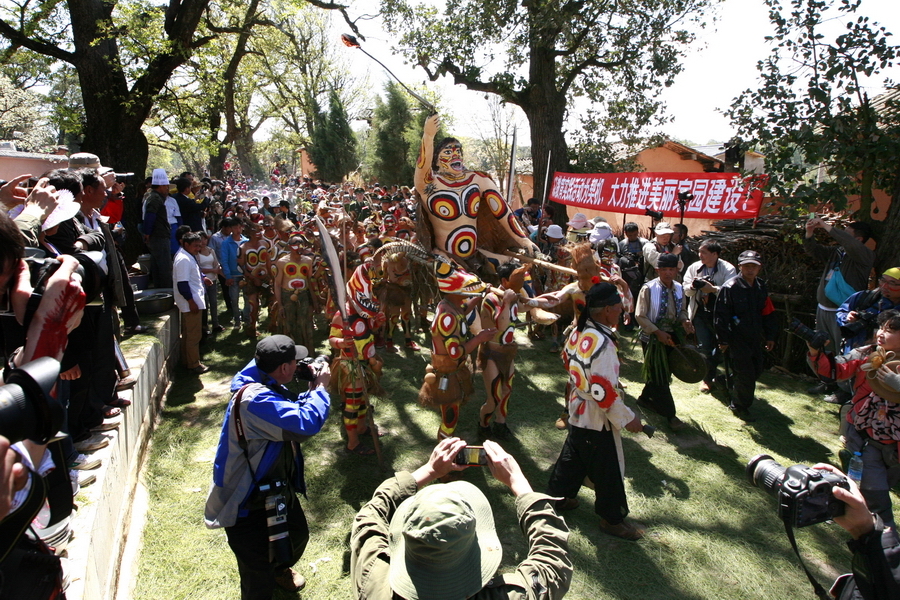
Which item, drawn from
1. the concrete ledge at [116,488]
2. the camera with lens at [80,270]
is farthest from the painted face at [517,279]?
the concrete ledge at [116,488]

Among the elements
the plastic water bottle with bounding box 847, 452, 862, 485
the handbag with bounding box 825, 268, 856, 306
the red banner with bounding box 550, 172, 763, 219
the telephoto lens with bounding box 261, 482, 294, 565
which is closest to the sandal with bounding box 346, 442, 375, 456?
the telephoto lens with bounding box 261, 482, 294, 565

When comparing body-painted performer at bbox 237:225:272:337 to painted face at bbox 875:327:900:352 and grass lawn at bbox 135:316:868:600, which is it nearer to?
grass lawn at bbox 135:316:868:600

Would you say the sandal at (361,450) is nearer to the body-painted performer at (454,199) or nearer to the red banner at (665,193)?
the body-painted performer at (454,199)

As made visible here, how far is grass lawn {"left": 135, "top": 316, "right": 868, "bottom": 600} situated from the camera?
343 cm

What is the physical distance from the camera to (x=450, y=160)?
16.7ft

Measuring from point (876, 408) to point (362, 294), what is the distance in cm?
397

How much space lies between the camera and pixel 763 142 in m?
6.73

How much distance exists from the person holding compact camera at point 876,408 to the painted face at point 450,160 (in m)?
3.27

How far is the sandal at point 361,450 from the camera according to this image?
4.90m

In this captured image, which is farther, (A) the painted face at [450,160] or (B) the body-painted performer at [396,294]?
(A) the painted face at [450,160]

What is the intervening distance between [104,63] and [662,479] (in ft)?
34.5

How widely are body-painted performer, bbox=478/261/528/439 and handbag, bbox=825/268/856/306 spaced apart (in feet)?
12.0

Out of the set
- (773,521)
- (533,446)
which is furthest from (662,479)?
(533,446)

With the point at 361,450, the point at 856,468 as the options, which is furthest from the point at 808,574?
the point at 361,450
